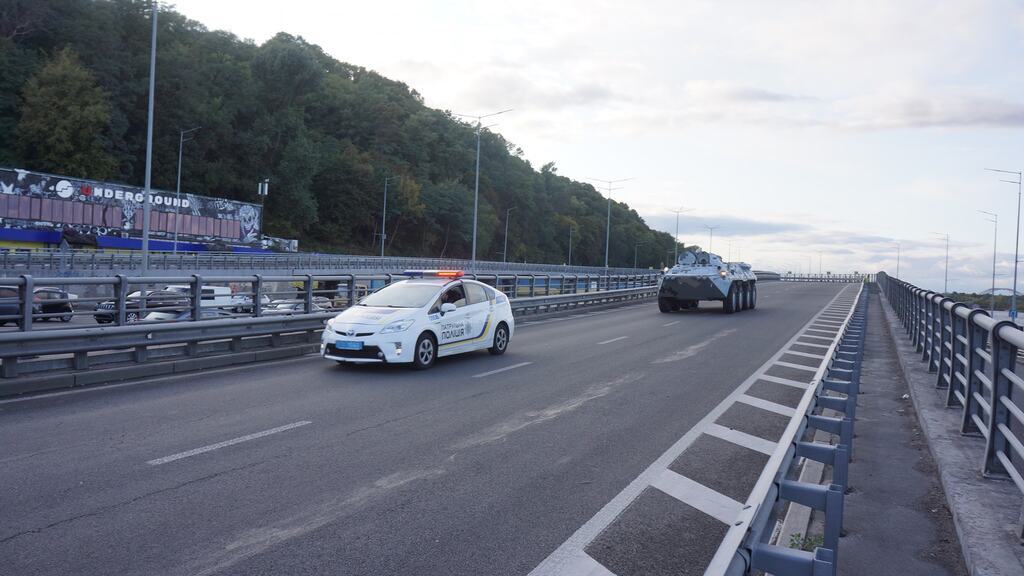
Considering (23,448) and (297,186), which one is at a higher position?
(297,186)

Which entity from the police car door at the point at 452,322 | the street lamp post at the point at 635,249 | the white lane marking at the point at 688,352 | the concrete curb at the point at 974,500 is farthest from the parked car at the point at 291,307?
the street lamp post at the point at 635,249

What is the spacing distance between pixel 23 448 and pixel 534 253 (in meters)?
128

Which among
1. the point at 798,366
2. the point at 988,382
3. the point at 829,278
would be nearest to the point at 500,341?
the point at 798,366

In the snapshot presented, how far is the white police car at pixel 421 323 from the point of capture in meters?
13.2

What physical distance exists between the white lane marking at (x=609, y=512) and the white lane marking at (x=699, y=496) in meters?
0.13

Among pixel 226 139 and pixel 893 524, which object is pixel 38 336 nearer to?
pixel 893 524

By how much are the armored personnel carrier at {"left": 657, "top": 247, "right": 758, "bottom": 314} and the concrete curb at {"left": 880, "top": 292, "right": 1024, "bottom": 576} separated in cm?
2070

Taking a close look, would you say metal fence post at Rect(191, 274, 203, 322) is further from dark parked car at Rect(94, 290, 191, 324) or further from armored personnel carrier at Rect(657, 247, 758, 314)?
armored personnel carrier at Rect(657, 247, 758, 314)

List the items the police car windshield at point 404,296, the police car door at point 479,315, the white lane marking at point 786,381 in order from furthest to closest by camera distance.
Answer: the police car door at point 479,315 → the police car windshield at point 404,296 → the white lane marking at point 786,381

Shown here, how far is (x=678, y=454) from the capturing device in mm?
8016

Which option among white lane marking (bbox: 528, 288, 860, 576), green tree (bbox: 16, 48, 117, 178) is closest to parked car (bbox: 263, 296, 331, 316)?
white lane marking (bbox: 528, 288, 860, 576)

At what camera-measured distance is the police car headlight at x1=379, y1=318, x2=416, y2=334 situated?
1319 cm

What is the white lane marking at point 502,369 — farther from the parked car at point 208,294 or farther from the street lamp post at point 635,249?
the street lamp post at point 635,249

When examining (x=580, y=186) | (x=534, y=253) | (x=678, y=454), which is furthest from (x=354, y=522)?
(x=580, y=186)
